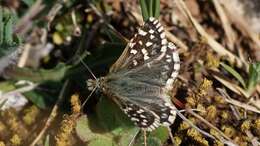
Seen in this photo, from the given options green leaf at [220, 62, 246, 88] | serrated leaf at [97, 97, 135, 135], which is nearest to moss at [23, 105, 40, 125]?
serrated leaf at [97, 97, 135, 135]

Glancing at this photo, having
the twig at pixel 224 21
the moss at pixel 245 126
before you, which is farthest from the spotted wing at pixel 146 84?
the twig at pixel 224 21

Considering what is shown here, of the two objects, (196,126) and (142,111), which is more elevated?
(142,111)

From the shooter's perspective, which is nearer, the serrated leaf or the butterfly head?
the butterfly head

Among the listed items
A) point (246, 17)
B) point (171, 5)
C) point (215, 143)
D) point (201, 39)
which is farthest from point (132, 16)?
point (215, 143)

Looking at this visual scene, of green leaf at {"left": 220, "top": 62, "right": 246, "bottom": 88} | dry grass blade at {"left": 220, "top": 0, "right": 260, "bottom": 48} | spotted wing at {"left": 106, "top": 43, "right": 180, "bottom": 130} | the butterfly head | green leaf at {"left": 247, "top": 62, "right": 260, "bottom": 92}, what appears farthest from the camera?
dry grass blade at {"left": 220, "top": 0, "right": 260, "bottom": 48}

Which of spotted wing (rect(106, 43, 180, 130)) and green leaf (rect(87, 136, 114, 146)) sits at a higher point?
spotted wing (rect(106, 43, 180, 130))

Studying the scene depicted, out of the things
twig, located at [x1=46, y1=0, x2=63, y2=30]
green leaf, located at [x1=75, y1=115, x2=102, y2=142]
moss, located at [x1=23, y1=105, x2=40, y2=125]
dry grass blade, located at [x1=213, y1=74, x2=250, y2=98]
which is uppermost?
twig, located at [x1=46, y1=0, x2=63, y2=30]

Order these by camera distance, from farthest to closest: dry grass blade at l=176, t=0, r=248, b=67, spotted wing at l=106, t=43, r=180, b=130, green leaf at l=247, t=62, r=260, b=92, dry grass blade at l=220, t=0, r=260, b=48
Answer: dry grass blade at l=220, t=0, r=260, b=48 → dry grass blade at l=176, t=0, r=248, b=67 → green leaf at l=247, t=62, r=260, b=92 → spotted wing at l=106, t=43, r=180, b=130

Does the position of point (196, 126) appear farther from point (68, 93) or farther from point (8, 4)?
point (8, 4)

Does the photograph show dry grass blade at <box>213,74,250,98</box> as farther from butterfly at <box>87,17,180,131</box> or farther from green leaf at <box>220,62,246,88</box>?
butterfly at <box>87,17,180,131</box>

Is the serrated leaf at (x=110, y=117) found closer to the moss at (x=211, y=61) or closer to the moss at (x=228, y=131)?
the moss at (x=228, y=131)
